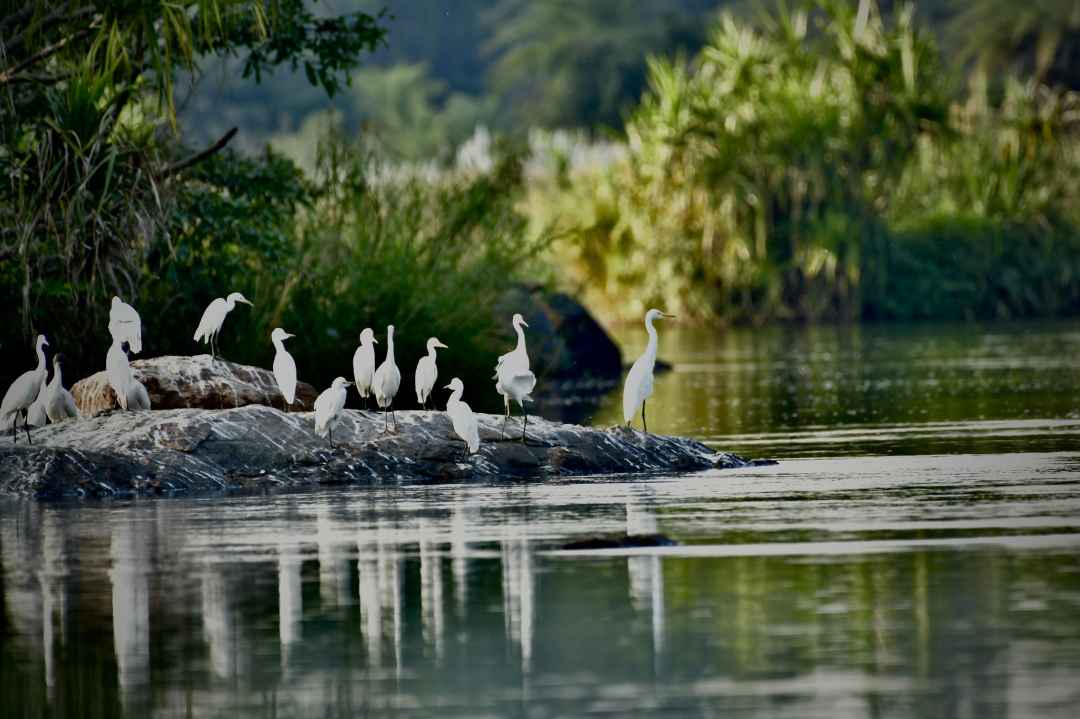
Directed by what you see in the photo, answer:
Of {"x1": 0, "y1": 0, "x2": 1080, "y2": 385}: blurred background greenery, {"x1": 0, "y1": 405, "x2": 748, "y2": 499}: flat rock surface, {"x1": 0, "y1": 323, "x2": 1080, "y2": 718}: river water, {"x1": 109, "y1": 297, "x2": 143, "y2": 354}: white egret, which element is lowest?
{"x1": 0, "y1": 323, "x2": 1080, "y2": 718}: river water

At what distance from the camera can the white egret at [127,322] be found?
57.8 feet

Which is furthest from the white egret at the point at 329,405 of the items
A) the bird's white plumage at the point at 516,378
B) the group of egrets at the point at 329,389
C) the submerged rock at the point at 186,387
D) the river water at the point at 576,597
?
the submerged rock at the point at 186,387

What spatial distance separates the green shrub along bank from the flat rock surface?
27.9 metres

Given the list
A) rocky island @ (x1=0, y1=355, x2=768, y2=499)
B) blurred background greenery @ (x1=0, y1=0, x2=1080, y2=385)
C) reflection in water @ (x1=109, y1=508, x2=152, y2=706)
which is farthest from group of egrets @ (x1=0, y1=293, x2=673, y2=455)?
Result: reflection in water @ (x1=109, y1=508, x2=152, y2=706)

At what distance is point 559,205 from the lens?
47.2m

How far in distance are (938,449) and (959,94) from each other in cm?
4647

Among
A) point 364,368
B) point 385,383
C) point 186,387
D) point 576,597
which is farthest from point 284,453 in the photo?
point 576,597

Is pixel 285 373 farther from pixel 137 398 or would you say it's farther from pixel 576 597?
pixel 576 597

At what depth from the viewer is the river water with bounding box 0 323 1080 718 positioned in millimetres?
8266

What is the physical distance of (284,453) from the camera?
1642 cm

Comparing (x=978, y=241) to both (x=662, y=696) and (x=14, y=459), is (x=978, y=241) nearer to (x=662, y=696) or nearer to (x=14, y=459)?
(x=14, y=459)

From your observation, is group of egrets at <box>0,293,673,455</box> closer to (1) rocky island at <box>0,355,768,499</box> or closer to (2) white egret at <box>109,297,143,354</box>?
(2) white egret at <box>109,297,143,354</box>

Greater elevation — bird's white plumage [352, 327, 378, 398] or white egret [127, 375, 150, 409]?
bird's white plumage [352, 327, 378, 398]

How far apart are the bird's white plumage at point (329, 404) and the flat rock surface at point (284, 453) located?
27 centimetres
